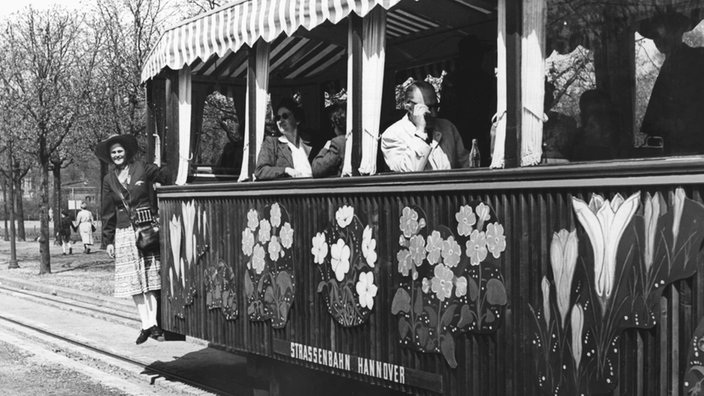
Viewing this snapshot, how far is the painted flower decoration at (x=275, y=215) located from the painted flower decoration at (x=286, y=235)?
0.24ft

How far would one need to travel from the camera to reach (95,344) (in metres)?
10.7

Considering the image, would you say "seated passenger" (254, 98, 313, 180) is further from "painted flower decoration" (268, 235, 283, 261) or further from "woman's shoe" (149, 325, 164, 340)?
"woman's shoe" (149, 325, 164, 340)

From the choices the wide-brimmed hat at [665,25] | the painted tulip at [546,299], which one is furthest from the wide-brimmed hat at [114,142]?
the painted tulip at [546,299]

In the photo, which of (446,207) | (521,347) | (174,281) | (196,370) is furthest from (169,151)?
(521,347)

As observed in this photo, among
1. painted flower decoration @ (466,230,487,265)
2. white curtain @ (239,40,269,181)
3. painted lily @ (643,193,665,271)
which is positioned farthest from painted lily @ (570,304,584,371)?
white curtain @ (239,40,269,181)

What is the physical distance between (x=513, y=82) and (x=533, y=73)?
11 centimetres

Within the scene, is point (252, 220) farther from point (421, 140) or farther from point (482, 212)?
point (482, 212)

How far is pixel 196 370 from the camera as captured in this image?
918cm

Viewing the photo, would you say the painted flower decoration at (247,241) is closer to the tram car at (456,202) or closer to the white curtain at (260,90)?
the tram car at (456,202)

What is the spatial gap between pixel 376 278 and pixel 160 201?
3.21m

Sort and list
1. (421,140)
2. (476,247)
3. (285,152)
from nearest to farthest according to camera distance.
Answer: (476,247)
(421,140)
(285,152)

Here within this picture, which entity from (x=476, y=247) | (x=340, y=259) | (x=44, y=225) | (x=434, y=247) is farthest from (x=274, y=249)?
(x=44, y=225)

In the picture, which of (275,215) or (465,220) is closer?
(465,220)

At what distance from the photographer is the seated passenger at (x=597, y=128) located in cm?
586
